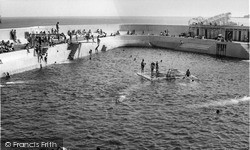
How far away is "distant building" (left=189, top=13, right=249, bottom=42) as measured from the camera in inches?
2813

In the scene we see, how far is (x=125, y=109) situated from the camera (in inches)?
1192

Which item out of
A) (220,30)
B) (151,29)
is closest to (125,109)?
(220,30)

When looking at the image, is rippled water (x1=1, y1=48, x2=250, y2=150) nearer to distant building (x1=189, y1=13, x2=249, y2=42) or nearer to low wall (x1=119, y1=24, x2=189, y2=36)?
distant building (x1=189, y1=13, x2=249, y2=42)

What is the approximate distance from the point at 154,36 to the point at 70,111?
175 ft

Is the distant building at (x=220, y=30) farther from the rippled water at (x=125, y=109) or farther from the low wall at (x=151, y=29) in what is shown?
the rippled water at (x=125, y=109)

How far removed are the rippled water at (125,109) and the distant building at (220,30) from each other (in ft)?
79.4

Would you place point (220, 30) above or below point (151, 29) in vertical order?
below

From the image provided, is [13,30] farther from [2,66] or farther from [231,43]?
[231,43]

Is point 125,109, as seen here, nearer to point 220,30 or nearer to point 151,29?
point 220,30

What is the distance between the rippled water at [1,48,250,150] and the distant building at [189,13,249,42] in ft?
79.4

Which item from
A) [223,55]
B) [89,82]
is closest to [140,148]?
[89,82]

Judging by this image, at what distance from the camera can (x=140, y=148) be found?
22344mm

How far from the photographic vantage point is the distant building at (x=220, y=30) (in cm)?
7144

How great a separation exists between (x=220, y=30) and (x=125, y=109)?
175ft
